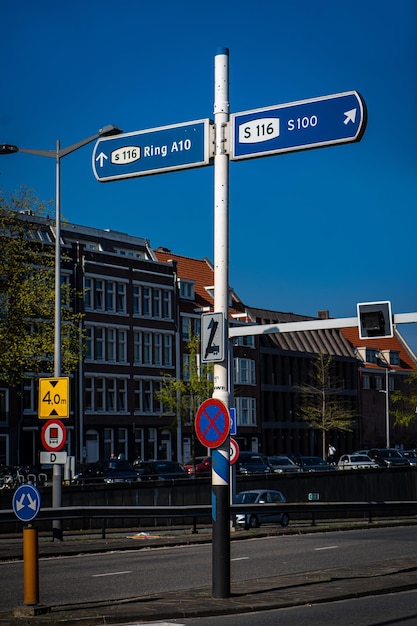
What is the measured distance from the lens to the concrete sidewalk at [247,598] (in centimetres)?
1131

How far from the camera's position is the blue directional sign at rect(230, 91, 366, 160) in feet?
36.9

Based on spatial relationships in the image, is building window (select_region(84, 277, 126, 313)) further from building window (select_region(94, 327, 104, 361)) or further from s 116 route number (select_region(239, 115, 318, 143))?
s 116 route number (select_region(239, 115, 318, 143))

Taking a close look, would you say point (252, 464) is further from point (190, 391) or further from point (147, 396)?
point (147, 396)

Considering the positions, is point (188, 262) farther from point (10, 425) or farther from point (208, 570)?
point (208, 570)

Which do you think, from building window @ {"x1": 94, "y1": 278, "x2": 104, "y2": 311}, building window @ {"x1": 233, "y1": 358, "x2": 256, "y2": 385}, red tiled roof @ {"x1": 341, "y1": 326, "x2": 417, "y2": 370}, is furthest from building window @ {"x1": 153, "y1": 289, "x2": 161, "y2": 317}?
red tiled roof @ {"x1": 341, "y1": 326, "x2": 417, "y2": 370}

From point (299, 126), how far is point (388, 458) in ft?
203

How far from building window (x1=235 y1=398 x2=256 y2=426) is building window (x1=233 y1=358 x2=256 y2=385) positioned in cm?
147

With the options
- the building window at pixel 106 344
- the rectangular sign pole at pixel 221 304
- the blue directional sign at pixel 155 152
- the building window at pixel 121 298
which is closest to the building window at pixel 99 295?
the building window at pixel 106 344

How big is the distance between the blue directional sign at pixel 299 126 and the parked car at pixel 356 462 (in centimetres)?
5454

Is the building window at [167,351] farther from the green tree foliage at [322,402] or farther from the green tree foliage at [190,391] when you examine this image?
the green tree foliage at [322,402]

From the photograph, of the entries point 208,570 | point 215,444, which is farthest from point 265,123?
point 208,570

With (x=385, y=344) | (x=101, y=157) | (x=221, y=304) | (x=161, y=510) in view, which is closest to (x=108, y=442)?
(x=161, y=510)

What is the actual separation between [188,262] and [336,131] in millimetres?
81515

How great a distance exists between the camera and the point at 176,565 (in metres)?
19.0
